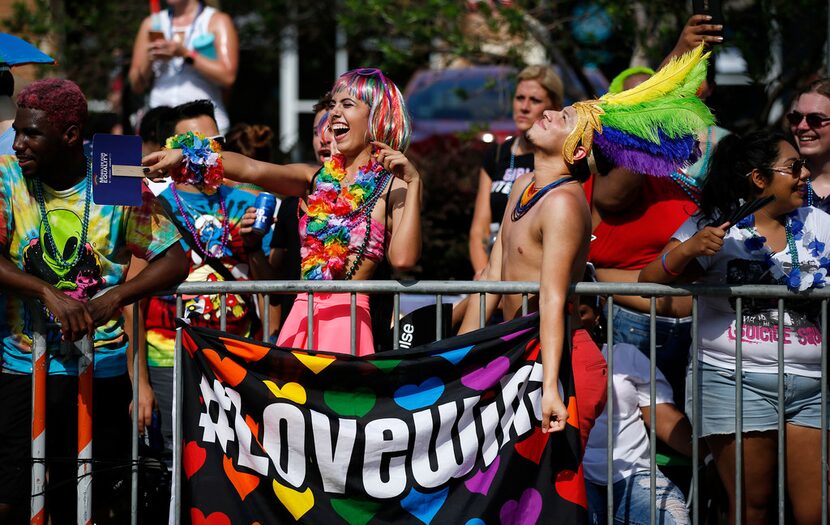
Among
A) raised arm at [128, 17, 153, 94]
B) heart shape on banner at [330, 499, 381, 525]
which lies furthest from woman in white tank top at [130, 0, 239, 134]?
heart shape on banner at [330, 499, 381, 525]

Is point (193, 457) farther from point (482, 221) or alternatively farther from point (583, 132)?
point (482, 221)

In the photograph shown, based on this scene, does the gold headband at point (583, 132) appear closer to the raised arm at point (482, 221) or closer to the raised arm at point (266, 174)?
the raised arm at point (266, 174)

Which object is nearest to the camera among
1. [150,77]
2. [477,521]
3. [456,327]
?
[477,521]

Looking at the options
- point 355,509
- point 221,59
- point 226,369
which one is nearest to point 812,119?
point 355,509

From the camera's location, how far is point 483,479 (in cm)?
466

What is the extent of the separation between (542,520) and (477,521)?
258mm

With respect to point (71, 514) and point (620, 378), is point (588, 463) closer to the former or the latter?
point (620, 378)

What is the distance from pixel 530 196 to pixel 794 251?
3.86 feet

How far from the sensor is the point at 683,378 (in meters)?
5.54

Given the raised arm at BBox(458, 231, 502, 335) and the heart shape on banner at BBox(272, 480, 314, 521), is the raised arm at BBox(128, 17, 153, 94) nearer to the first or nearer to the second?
the raised arm at BBox(458, 231, 502, 335)

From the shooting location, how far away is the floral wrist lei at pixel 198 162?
517cm

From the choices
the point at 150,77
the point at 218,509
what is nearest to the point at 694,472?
the point at 218,509

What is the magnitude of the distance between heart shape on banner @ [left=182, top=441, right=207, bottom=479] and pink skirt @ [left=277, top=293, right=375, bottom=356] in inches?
22.0

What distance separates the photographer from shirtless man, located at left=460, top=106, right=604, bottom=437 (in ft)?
14.8
